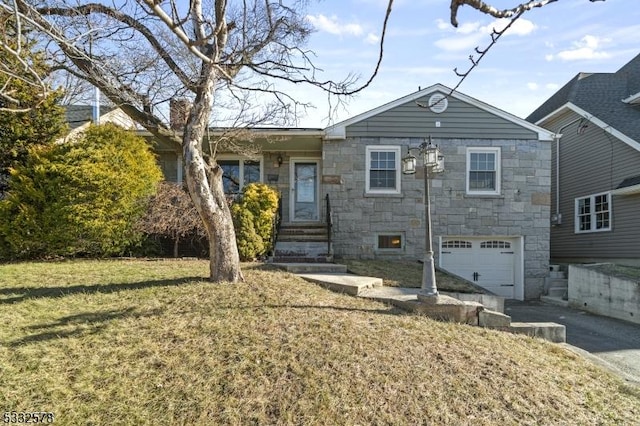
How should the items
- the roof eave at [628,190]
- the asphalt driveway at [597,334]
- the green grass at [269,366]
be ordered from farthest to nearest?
the roof eave at [628,190]
the asphalt driveway at [597,334]
the green grass at [269,366]

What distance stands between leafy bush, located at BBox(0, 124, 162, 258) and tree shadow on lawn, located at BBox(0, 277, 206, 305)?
2.45 meters

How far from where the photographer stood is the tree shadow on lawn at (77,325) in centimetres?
402

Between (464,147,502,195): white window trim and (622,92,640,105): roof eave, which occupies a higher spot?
(622,92,640,105): roof eave

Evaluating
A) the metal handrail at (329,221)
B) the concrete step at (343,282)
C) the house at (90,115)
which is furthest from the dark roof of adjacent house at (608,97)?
the house at (90,115)

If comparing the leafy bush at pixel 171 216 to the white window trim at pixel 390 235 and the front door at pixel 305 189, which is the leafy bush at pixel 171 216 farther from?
the white window trim at pixel 390 235

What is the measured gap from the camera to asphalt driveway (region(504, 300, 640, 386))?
17.7 feet

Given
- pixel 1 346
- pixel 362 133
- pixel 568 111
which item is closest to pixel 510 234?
pixel 362 133

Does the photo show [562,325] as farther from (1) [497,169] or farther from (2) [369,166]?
(2) [369,166]

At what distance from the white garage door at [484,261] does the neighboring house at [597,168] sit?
3034 millimetres

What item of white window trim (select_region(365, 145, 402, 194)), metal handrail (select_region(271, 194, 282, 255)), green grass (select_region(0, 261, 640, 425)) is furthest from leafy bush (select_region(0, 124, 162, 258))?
white window trim (select_region(365, 145, 402, 194))

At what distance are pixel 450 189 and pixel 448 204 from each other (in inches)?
16.3

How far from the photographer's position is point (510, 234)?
36.3ft

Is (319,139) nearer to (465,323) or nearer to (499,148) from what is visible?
(499,148)

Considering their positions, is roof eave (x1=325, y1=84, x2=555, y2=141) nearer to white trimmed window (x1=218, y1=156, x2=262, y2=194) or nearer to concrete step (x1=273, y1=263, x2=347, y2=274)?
white trimmed window (x1=218, y1=156, x2=262, y2=194)
